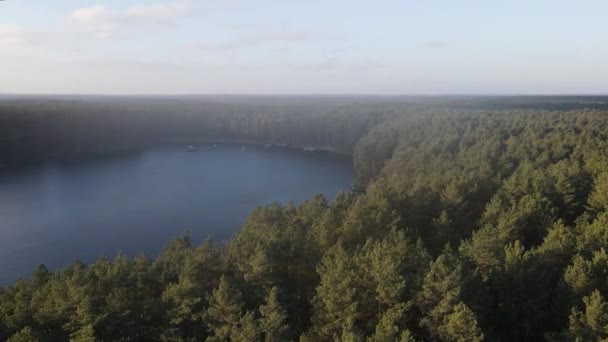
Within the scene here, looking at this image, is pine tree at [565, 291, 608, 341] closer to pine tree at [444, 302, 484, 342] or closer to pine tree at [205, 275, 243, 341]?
pine tree at [444, 302, 484, 342]

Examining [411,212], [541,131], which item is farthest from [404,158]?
[411,212]

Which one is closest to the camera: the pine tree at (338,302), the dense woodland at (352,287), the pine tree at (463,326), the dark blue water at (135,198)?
the pine tree at (463,326)

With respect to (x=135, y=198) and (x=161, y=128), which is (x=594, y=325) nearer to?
(x=135, y=198)

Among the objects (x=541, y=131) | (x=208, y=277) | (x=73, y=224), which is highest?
(x=541, y=131)

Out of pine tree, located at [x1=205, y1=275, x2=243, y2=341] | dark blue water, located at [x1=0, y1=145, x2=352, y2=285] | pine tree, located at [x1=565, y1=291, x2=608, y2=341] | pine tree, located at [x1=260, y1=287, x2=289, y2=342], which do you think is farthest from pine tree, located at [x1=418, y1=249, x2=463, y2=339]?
dark blue water, located at [x1=0, y1=145, x2=352, y2=285]

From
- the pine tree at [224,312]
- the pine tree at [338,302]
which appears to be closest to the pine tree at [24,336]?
the pine tree at [224,312]

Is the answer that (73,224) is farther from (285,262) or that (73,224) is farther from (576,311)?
(576,311)

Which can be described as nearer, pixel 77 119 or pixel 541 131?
pixel 541 131

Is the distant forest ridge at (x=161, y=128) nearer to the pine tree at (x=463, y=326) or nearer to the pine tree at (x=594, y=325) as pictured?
the pine tree at (x=594, y=325)
